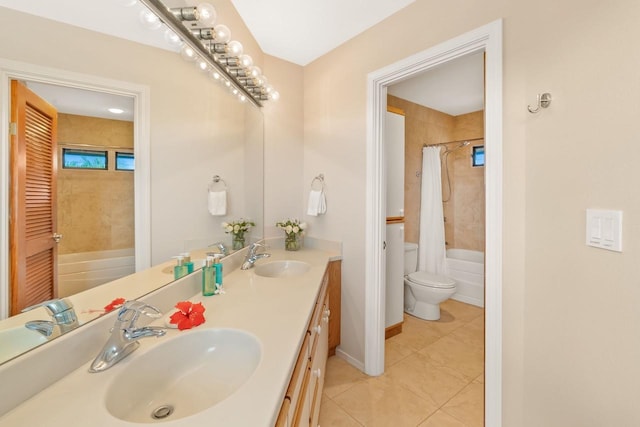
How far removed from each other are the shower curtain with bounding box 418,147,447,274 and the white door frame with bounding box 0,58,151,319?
2976 millimetres

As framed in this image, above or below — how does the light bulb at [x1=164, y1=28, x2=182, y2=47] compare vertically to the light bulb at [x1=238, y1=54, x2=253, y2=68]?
below

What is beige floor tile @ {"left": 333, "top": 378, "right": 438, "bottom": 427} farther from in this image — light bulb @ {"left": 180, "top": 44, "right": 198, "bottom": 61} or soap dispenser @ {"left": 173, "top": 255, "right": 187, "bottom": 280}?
light bulb @ {"left": 180, "top": 44, "right": 198, "bottom": 61}

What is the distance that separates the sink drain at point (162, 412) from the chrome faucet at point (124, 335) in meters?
0.16

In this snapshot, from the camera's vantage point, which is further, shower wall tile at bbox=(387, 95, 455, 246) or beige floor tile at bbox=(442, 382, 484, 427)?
shower wall tile at bbox=(387, 95, 455, 246)

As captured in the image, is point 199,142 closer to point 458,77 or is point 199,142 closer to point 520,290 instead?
point 520,290

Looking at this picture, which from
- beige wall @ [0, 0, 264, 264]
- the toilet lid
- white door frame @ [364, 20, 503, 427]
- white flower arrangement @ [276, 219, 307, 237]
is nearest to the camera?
beige wall @ [0, 0, 264, 264]

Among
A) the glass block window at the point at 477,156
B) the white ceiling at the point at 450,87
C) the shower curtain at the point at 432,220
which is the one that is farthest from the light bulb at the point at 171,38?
the glass block window at the point at 477,156

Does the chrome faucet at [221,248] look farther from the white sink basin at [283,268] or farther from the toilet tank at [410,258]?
the toilet tank at [410,258]

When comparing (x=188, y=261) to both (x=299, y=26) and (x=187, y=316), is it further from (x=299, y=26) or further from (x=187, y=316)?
(x=299, y=26)

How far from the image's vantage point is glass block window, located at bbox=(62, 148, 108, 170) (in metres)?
0.65

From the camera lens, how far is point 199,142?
123 cm

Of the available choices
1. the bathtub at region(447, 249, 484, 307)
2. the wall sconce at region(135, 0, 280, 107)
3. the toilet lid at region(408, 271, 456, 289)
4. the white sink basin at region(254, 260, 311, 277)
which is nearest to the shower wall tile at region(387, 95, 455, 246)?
the toilet lid at region(408, 271, 456, 289)

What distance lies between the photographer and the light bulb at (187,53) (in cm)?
114

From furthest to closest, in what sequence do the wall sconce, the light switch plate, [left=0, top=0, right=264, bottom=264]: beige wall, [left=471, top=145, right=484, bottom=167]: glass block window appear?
1. [left=471, top=145, right=484, bottom=167]: glass block window
2. the wall sconce
3. the light switch plate
4. [left=0, top=0, right=264, bottom=264]: beige wall
